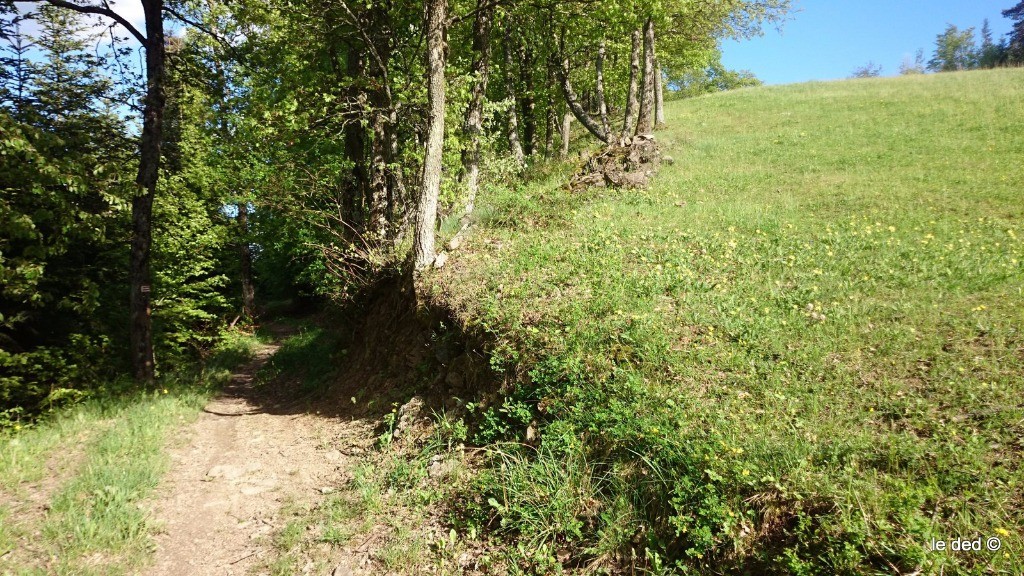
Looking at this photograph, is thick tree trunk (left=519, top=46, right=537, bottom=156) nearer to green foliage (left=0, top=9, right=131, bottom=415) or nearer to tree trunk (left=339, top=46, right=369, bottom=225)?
tree trunk (left=339, top=46, right=369, bottom=225)

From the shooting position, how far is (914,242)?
304 inches

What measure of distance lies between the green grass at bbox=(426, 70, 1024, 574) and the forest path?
262 centimetres

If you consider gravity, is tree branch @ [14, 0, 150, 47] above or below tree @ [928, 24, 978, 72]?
below

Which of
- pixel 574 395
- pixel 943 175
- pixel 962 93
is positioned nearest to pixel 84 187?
pixel 574 395

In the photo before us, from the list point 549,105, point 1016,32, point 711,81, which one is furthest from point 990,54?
point 549,105

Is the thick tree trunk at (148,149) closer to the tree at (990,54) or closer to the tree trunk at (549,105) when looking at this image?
the tree trunk at (549,105)

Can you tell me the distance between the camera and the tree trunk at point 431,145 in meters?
8.32

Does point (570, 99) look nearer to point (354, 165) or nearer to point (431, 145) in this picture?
point (354, 165)

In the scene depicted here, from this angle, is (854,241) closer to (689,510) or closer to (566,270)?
(566,270)

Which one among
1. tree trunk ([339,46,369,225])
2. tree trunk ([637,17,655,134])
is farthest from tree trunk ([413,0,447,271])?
tree trunk ([637,17,655,134])

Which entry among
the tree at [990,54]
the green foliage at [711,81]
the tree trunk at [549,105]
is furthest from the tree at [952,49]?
the tree trunk at [549,105]

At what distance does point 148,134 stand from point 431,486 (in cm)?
924

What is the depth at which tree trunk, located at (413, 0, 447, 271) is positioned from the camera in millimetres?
8320

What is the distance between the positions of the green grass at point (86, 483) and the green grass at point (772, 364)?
3968mm
